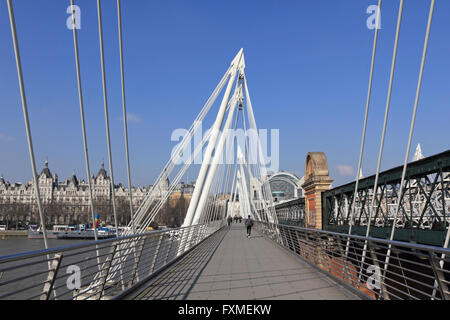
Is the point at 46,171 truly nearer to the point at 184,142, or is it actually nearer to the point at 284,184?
the point at 284,184

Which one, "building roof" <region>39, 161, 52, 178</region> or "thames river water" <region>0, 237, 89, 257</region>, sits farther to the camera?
"building roof" <region>39, 161, 52, 178</region>

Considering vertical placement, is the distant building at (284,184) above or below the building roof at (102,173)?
below

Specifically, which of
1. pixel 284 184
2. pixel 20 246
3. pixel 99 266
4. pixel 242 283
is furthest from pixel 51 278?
pixel 284 184

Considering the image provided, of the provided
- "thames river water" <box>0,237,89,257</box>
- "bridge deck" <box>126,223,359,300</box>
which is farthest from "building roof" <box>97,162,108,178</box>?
"bridge deck" <box>126,223,359,300</box>

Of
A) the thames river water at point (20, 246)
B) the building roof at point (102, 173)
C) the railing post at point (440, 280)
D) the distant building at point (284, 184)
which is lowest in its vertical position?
the thames river water at point (20, 246)

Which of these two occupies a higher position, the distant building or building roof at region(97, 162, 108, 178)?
building roof at region(97, 162, 108, 178)

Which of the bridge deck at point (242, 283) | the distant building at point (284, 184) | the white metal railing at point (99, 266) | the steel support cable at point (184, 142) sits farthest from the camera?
the distant building at point (284, 184)

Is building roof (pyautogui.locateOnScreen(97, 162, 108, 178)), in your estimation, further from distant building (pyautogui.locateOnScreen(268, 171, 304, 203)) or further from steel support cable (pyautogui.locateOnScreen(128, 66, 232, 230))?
steel support cable (pyautogui.locateOnScreen(128, 66, 232, 230))

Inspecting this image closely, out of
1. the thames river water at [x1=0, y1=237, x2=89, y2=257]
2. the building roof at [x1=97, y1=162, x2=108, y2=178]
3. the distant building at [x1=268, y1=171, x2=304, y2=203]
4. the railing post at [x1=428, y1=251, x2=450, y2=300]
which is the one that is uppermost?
the building roof at [x1=97, y1=162, x2=108, y2=178]

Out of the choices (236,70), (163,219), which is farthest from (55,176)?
(236,70)

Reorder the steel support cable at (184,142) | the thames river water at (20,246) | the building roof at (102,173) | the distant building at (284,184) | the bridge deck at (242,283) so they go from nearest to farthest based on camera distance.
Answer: the bridge deck at (242,283), the steel support cable at (184,142), the thames river water at (20,246), the distant building at (284,184), the building roof at (102,173)

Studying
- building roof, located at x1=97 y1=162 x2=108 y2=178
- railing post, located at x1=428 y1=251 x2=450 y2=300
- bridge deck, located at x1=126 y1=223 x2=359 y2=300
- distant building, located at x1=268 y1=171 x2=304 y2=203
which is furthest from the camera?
building roof, located at x1=97 y1=162 x2=108 y2=178

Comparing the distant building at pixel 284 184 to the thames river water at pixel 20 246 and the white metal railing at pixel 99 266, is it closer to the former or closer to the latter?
the thames river water at pixel 20 246

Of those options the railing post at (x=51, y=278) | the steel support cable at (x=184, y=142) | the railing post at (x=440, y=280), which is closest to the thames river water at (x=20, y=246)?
the steel support cable at (x=184, y=142)
